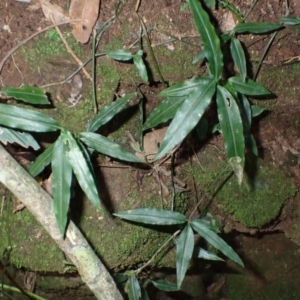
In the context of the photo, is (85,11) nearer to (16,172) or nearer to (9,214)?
(16,172)

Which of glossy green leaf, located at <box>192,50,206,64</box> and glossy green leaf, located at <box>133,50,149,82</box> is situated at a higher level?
glossy green leaf, located at <box>133,50,149,82</box>

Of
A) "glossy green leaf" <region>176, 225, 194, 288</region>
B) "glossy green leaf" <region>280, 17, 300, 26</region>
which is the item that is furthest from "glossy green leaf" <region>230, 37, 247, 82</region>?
"glossy green leaf" <region>176, 225, 194, 288</region>

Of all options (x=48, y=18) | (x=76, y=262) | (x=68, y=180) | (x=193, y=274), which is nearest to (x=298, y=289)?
(x=193, y=274)

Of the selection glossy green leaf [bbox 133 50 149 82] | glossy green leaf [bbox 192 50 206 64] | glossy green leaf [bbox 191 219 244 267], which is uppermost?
glossy green leaf [bbox 133 50 149 82]

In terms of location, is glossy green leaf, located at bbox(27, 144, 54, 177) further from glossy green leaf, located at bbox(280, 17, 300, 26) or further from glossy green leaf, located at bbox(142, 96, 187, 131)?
glossy green leaf, located at bbox(280, 17, 300, 26)

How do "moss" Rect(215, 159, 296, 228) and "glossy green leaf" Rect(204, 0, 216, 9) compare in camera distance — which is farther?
"moss" Rect(215, 159, 296, 228)

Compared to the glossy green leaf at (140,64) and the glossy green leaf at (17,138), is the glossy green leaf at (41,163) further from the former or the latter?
the glossy green leaf at (140,64)
